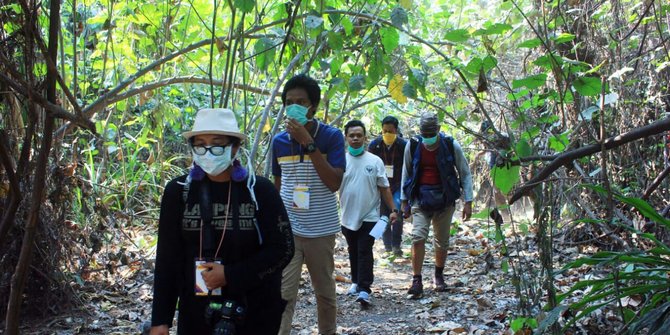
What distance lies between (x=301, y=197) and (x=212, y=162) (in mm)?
1804

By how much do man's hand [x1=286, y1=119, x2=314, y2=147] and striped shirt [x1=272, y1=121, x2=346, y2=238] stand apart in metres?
0.30

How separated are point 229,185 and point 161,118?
5533 millimetres

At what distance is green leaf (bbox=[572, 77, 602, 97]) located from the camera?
3.83m

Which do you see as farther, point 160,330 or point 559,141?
point 559,141

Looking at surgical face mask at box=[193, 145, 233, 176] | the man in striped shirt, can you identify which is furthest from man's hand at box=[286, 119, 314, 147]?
surgical face mask at box=[193, 145, 233, 176]

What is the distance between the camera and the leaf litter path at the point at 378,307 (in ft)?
18.9

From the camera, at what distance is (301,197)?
15.9 ft

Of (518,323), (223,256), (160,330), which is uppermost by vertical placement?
(223,256)

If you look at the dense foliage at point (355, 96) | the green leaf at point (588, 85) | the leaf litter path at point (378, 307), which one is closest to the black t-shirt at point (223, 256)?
the dense foliage at point (355, 96)

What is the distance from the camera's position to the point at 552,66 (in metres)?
3.91

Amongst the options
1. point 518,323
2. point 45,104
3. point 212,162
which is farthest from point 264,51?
point 518,323

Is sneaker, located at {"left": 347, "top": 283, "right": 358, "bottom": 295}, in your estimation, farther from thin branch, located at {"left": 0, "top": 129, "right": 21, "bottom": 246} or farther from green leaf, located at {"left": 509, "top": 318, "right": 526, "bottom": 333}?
thin branch, located at {"left": 0, "top": 129, "right": 21, "bottom": 246}

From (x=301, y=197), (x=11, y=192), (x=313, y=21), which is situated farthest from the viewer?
(x=301, y=197)

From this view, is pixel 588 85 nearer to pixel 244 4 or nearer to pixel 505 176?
pixel 505 176
